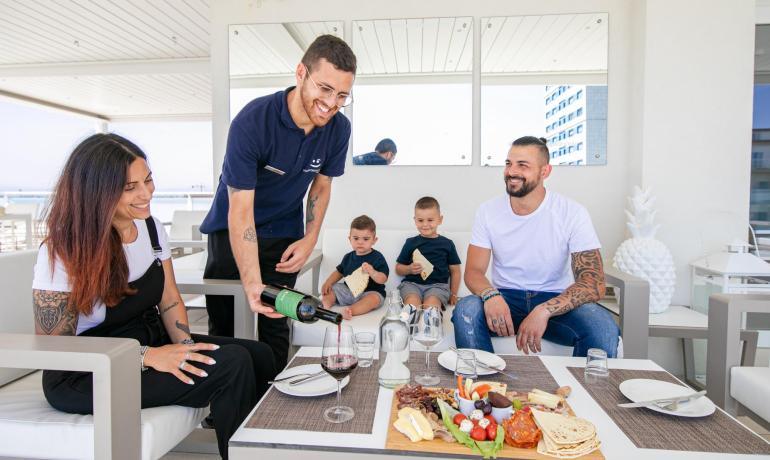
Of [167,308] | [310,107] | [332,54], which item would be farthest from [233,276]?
[332,54]

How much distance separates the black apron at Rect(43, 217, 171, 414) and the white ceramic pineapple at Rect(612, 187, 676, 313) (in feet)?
8.18

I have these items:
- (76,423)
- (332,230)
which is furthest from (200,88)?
(76,423)

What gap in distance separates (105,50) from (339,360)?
5.52 m

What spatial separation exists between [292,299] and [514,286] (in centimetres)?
139

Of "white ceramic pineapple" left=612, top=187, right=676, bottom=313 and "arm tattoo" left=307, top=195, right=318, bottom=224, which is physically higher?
"arm tattoo" left=307, top=195, right=318, bottom=224

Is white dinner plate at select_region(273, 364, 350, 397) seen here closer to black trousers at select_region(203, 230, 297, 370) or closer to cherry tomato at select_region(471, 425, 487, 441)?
cherry tomato at select_region(471, 425, 487, 441)

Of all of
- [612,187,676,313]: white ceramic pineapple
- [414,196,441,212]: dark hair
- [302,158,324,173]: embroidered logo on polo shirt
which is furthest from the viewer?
[414,196,441,212]: dark hair

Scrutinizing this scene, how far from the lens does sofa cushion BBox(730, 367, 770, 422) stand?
1.60 meters

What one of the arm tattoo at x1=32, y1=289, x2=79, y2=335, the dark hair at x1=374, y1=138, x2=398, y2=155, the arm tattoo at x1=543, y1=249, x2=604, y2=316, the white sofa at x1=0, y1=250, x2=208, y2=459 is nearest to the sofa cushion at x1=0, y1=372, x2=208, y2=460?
the white sofa at x1=0, y1=250, x2=208, y2=459

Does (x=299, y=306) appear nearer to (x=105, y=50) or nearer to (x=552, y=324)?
(x=552, y=324)

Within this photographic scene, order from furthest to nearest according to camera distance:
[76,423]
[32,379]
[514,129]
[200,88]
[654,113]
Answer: [200,88] → [514,129] → [654,113] → [32,379] → [76,423]

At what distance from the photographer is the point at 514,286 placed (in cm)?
243

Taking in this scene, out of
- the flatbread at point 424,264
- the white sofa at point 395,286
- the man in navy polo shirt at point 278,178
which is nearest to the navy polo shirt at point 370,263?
the white sofa at point 395,286

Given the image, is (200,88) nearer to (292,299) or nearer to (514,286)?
(514,286)
